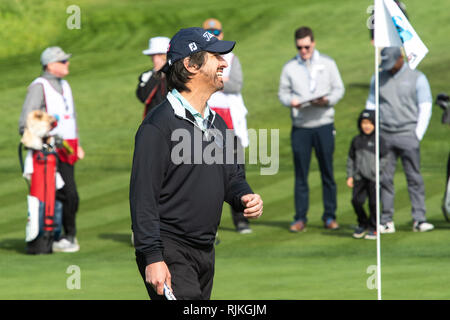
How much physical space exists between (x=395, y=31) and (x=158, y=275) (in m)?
5.29

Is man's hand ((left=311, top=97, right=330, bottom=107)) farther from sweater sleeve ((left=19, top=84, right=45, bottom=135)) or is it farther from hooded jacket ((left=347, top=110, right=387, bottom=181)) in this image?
sweater sleeve ((left=19, top=84, right=45, bottom=135))

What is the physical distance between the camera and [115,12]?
1806 inches

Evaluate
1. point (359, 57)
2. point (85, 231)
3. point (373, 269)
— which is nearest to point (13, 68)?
point (359, 57)

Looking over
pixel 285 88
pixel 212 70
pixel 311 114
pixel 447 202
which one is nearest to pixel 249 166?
pixel 285 88

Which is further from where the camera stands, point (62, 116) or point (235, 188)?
point (62, 116)

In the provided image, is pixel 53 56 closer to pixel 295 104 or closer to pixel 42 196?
pixel 42 196

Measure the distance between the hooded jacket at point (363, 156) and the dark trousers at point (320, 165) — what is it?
525 mm

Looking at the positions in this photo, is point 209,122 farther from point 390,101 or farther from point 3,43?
point 3,43

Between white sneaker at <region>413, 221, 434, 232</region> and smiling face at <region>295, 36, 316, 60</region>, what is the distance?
2.39 meters

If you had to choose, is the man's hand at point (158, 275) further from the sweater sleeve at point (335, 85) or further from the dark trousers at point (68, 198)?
the sweater sleeve at point (335, 85)

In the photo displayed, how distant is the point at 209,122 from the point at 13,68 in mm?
33305

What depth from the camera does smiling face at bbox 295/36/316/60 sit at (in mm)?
13172

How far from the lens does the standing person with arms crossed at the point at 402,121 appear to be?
12.8 m

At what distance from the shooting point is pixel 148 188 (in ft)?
18.3
